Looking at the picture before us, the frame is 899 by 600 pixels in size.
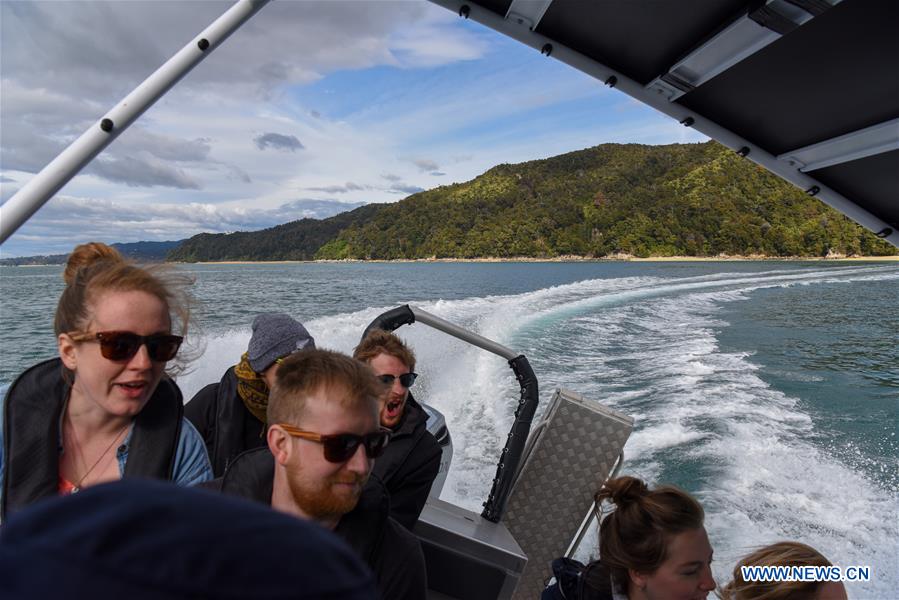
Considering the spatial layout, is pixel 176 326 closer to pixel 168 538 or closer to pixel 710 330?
pixel 168 538

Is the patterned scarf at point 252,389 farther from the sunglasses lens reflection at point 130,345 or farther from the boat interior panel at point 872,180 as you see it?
the boat interior panel at point 872,180

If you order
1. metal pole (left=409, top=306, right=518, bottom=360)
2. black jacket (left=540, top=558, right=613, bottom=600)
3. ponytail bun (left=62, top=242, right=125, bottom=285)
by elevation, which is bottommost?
black jacket (left=540, top=558, right=613, bottom=600)

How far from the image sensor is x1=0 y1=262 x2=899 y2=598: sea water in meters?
3.94

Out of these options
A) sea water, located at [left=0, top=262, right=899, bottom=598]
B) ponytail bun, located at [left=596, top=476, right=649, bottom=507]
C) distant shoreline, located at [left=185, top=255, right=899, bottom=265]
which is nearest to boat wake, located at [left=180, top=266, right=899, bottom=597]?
sea water, located at [left=0, top=262, right=899, bottom=598]

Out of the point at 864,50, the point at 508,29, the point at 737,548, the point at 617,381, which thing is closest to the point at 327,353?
the point at 508,29

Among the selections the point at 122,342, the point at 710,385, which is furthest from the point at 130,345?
the point at 710,385

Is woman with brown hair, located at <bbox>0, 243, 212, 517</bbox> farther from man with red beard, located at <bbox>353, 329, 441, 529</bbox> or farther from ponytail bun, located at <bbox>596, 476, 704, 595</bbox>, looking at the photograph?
ponytail bun, located at <bbox>596, 476, 704, 595</bbox>

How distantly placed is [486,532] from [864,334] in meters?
11.5

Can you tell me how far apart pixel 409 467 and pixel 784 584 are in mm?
1001

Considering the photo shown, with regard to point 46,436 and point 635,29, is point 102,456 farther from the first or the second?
point 635,29

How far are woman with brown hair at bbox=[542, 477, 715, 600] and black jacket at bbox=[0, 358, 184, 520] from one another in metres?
1.00

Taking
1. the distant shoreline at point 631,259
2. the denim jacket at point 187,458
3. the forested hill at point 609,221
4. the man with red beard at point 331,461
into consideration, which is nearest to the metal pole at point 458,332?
the denim jacket at point 187,458

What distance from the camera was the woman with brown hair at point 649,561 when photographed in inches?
64.0

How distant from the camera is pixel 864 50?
1667mm
